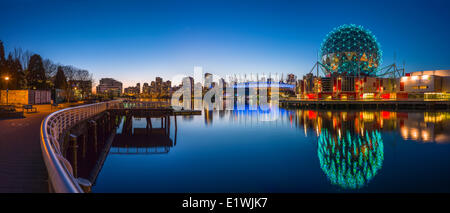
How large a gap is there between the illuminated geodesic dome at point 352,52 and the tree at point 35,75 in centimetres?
6702

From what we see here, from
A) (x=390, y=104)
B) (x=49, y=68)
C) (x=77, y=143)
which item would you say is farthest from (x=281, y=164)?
(x=49, y=68)

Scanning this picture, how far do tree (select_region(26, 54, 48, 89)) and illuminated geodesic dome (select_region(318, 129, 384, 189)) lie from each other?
52.5m

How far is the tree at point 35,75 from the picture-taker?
48250 mm

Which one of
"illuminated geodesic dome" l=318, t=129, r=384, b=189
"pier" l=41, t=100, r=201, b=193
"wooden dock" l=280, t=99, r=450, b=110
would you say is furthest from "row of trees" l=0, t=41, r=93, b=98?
"wooden dock" l=280, t=99, r=450, b=110

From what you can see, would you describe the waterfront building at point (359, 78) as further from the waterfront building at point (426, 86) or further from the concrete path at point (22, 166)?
the concrete path at point (22, 166)

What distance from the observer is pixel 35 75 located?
48.7 m

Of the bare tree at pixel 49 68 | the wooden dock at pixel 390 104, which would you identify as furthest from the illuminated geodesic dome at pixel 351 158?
the bare tree at pixel 49 68

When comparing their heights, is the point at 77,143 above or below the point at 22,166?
below

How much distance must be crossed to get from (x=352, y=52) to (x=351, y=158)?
57999 millimetres

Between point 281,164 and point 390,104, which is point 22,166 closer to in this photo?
point 281,164
